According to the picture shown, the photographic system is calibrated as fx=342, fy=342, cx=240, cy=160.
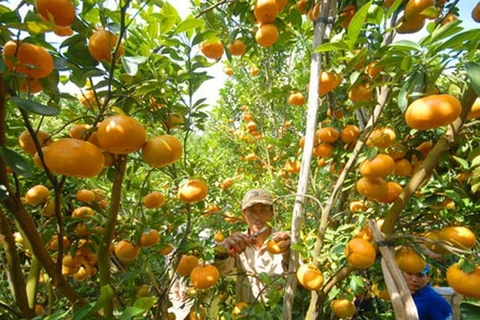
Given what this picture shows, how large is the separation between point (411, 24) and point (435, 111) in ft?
2.04

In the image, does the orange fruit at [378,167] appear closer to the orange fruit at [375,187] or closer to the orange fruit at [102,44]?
the orange fruit at [375,187]

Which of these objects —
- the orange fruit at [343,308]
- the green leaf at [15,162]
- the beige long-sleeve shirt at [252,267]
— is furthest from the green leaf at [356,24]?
the beige long-sleeve shirt at [252,267]

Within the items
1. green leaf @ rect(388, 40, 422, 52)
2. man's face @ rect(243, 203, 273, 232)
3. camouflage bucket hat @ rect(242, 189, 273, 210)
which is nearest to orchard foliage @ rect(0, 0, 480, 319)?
green leaf @ rect(388, 40, 422, 52)

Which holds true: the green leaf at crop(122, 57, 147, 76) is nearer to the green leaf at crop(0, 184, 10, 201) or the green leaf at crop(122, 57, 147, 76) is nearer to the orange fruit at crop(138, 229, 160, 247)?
the green leaf at crop(0, 184, 10, 201)

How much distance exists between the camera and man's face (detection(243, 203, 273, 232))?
7.70 ft

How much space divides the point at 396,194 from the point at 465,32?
1.97ft

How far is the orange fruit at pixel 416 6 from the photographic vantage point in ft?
3.86

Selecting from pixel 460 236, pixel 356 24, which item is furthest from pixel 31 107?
pixel 460 236

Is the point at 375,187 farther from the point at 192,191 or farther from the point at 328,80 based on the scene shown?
the point at 192,191

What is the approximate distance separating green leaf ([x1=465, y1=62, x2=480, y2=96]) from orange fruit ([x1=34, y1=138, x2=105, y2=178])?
897mm

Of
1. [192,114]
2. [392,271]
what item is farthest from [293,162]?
[392,271]

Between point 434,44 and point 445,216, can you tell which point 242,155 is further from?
point 434,44

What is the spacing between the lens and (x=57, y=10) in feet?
2.90

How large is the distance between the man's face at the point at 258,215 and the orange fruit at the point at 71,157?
1609mm
